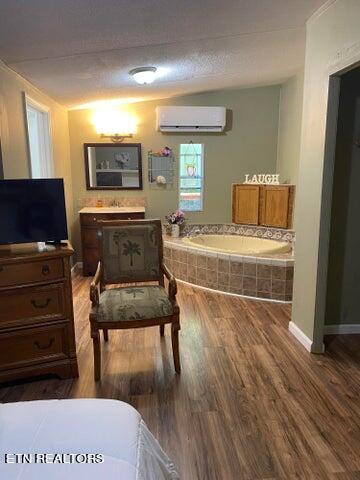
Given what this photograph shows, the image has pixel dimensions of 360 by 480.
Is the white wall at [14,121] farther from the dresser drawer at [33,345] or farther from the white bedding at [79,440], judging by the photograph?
the white bedding at [79,440]

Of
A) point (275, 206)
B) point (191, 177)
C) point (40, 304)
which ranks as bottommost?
point (40, 304)

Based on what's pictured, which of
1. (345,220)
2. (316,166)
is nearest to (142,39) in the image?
(316,166)

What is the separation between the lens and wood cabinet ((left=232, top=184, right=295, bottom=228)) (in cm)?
447

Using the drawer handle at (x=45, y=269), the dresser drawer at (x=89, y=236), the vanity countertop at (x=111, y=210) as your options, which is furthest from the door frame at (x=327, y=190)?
the dresser drawer at (x=89, y=236)

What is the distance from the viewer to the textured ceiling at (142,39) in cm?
191

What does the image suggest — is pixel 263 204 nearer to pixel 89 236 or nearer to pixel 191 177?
pixel 191 177

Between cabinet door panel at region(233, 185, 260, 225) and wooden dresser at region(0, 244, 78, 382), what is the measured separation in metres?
3.14

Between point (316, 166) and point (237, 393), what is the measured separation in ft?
5.54

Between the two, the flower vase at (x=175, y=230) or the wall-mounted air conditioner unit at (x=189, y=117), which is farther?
the flower vase at (x=175, y=230)

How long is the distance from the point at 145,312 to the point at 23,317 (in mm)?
780

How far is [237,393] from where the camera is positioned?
7.09 feet

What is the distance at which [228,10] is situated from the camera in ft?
6.91

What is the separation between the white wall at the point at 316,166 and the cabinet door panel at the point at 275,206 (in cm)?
170

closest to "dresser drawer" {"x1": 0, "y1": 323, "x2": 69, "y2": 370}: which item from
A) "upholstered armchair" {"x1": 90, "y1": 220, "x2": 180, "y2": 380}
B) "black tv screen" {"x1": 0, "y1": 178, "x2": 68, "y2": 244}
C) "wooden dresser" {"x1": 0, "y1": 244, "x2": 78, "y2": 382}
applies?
"wooden dresser" {"x1": 0, "y1": 244, "x2": 78, "y2": 382}
